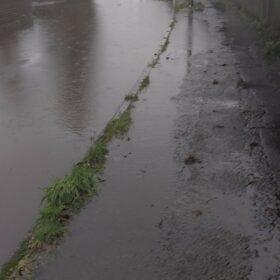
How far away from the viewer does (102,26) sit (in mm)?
20172

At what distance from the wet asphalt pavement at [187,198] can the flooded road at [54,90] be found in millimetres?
724

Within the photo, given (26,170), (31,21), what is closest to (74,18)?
(31,21)

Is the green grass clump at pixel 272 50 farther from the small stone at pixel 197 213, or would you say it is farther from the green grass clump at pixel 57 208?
the small stone at pixel 197 213

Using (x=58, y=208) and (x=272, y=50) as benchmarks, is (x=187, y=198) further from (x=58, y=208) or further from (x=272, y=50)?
(x=272, y=50)

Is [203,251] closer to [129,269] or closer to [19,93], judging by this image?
[129,269]

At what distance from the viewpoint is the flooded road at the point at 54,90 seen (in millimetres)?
6457

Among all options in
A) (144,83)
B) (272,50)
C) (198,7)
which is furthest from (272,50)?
(198,7)

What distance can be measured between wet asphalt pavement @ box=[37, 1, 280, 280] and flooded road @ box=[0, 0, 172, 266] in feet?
2.37

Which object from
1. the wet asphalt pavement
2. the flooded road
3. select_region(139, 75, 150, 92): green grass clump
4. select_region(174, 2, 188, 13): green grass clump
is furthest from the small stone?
select_region(174, 2, 188, 13): green grass clump

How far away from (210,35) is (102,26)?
5.08 metres

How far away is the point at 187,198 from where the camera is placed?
591 cm

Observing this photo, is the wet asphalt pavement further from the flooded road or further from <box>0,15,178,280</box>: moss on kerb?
the flooded road

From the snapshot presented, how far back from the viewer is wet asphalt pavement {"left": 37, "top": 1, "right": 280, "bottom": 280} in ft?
15.4

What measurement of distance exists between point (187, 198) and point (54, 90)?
5747 millimetres
